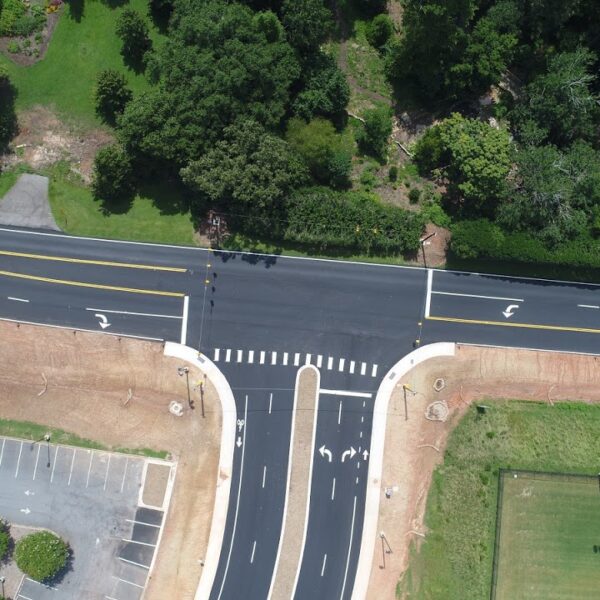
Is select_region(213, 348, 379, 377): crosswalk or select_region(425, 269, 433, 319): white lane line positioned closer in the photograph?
select_region(213, 348, 379, 377): crosswalk

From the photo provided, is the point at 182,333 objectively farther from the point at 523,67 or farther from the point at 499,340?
the point at 523,67

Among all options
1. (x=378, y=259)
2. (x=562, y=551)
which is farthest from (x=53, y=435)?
(x=562, y=551)

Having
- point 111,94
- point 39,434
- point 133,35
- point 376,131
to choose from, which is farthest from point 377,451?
point 133,35

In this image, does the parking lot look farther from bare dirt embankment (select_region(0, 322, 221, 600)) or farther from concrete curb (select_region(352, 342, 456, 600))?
concrete curb (select_region(352, 342, 456, 600))

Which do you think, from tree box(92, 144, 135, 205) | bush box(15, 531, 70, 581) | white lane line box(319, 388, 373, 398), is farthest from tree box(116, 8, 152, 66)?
bush box(15, 531, 70, 581)

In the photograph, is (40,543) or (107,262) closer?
(40,543)
